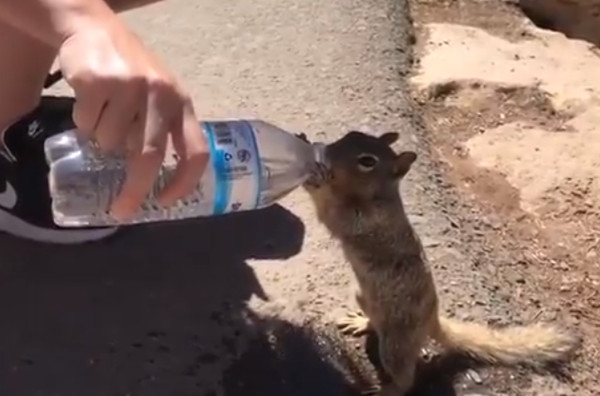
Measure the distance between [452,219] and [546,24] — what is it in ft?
4.16

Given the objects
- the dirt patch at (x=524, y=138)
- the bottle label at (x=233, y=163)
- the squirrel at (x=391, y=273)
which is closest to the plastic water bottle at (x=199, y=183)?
the bottle label at (x=233, y=163)

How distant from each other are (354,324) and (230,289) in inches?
9.9

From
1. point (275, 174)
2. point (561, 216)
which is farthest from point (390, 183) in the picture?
point (561, 216)

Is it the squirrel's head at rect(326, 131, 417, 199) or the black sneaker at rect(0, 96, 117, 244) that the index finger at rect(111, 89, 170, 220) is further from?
the black sneaker at rect(0, 96, 117, 244)

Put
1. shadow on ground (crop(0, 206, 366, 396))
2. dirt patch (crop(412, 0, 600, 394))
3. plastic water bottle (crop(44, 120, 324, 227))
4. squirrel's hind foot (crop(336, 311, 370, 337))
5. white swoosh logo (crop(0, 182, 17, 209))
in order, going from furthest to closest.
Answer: dirt patch (crop(412, 0, 600, 394)) → white swoosh logo (crop(0, 182, 17, 209)) → squirrel's hind foot (crop(336, 311, 370, 337)) → shadow on ground (crop(0, 206, 366, 396)) → plastic water bottle (crop(44, 120, 324, 227))

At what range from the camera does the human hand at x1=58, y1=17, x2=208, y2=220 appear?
5.58ft

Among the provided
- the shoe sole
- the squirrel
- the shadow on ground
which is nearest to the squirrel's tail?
the squirrel

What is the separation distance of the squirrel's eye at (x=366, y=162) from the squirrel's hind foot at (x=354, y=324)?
0.30 m

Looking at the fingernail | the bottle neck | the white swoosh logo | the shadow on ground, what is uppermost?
the fingernail

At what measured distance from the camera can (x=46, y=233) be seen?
2695mm

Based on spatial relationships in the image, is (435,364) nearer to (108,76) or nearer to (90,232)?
(90,232)

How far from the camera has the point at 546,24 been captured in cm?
402

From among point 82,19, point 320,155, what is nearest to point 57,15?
point 82,19

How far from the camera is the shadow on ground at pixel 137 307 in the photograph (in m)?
2.42
